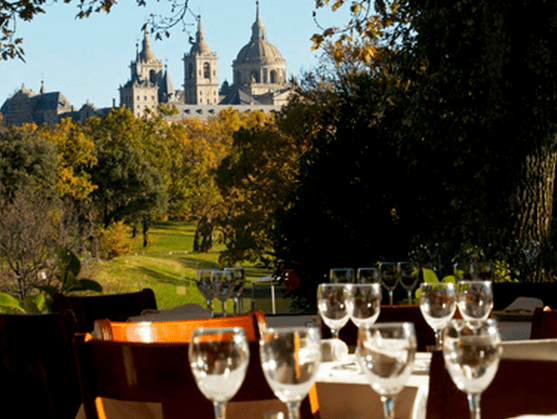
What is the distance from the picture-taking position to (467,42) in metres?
7.99

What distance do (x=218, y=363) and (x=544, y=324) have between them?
127cm

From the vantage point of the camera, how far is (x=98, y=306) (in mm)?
3635

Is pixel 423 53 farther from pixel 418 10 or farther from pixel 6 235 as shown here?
pixel 6 235

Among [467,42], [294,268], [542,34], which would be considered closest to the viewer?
[542,34]

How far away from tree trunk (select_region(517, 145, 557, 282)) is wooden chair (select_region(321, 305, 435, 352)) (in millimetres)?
4304

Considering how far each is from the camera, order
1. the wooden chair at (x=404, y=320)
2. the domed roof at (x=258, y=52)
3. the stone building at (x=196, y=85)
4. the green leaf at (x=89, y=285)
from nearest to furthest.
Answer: the wooden chair at (x=404, y=320)
the green leaf at (x=89, y=285)
the stone building at (x=196, y=85)
the domed roof at (x=258, y=52)

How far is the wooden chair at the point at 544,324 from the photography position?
7.25 feet

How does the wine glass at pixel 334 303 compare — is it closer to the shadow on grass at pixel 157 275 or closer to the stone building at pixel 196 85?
the shadow on grass at pixel 157 275

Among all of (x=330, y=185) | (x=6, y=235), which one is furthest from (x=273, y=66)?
(x=330, y=185)

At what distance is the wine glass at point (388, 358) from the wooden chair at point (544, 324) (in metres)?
1.14

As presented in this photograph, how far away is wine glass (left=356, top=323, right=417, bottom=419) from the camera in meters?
1.16

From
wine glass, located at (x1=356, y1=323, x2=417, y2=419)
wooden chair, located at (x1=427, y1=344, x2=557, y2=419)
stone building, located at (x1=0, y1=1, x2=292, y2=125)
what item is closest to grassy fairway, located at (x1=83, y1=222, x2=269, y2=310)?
wooden chair, located at (x1=427, y1=344, x2=557, y2=419)

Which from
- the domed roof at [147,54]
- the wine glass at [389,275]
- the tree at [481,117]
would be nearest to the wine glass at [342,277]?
the wine glass at [389,275]

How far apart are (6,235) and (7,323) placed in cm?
2264
